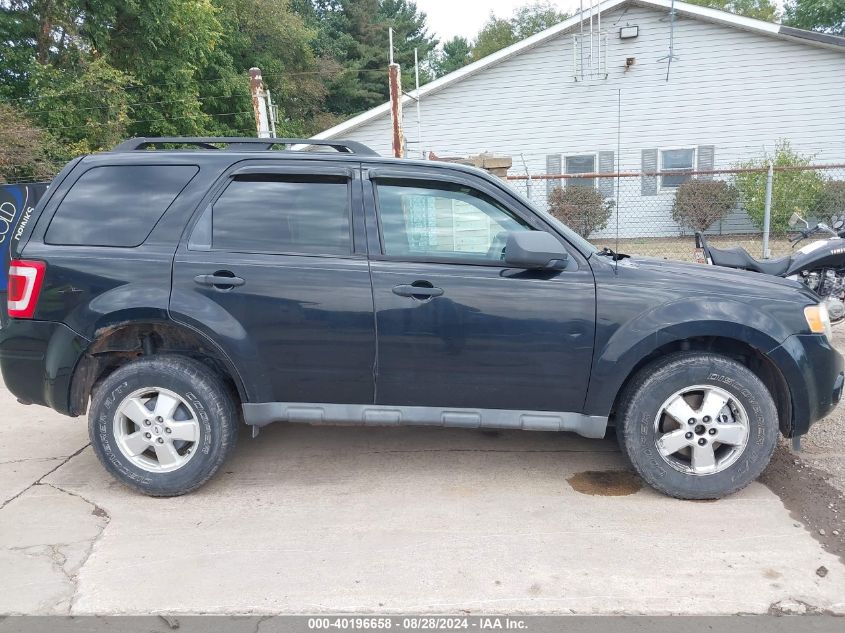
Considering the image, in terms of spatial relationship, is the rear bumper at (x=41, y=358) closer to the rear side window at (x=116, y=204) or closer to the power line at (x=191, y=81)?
the rear side window at (x=116, y=204)

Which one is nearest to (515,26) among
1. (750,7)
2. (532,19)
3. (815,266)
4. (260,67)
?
(532,19)

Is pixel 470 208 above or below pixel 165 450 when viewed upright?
above

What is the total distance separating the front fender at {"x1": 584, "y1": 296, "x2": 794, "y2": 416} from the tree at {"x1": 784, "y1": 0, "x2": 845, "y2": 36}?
33206mm

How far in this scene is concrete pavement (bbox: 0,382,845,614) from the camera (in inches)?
111

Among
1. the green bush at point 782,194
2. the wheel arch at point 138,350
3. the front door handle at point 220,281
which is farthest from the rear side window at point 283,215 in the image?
the green bush at point 782,194

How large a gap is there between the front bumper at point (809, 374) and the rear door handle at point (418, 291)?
6.08 feet

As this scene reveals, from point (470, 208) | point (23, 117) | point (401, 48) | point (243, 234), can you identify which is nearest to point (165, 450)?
point (243, 234)

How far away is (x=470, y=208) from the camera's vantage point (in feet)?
12.3

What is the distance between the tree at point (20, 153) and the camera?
39.8 ft

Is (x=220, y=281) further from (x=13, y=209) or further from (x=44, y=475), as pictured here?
(x=13, y=209)

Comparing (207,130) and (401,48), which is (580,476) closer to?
(207,130)

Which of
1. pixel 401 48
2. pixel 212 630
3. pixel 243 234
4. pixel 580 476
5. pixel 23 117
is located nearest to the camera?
pixel 212 630

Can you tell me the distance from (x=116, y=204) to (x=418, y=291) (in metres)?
1.85

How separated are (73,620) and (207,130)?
24.2m
